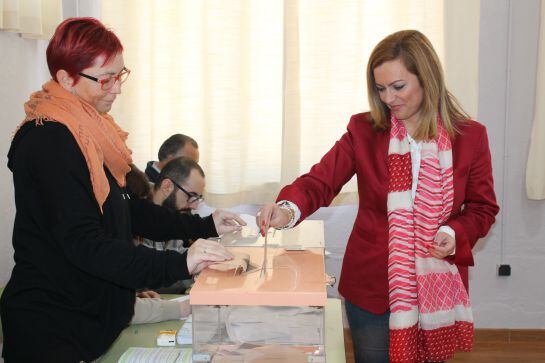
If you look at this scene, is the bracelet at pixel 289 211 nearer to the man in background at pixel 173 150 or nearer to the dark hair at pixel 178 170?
the dark hair at pixel 178 170

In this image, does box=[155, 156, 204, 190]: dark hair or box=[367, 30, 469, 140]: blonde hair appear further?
box=[155, 156, 204, 190]: dark hair

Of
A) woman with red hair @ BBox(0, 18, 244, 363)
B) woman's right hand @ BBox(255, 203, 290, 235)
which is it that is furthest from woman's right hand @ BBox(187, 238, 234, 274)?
woman's right hand @ BBox(255, 203, 290, 235)

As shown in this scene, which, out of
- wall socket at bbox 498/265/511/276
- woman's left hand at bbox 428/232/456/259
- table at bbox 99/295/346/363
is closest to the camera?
woman's left hand at bbox 428/232/456/259

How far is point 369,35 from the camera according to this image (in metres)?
3.79

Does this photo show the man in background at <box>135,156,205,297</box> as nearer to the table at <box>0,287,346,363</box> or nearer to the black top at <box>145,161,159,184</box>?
the black top at <box>145,161,159,184</box>

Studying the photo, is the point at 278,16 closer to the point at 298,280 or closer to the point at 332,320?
the point at 332,320

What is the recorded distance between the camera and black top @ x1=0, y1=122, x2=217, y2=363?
155 cm

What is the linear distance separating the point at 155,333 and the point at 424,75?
1197 millimetres

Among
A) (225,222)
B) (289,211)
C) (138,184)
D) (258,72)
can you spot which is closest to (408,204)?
(289,211)

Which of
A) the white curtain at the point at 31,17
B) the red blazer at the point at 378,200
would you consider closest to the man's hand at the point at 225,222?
the red blazer at the point at 378,200

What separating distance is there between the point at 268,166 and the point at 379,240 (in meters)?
2.08

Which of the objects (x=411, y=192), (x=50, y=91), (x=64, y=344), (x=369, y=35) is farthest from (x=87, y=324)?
(x=369, y=35)

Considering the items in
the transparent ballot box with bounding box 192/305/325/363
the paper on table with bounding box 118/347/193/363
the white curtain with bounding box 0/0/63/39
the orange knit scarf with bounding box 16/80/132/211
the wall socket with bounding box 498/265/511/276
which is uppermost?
the white curtain with bounding box 0/0/63/39

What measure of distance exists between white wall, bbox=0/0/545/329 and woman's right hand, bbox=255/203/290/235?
212 centimetres
